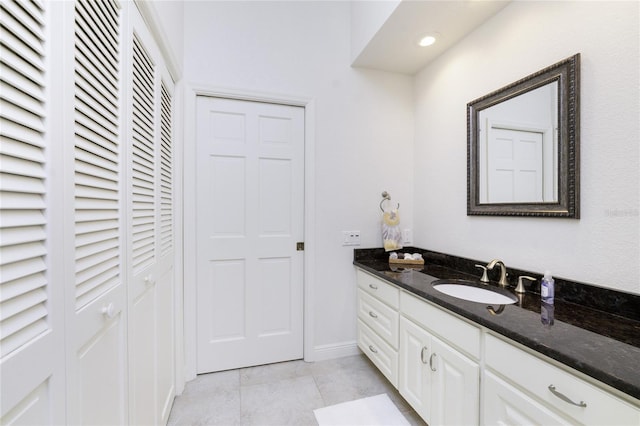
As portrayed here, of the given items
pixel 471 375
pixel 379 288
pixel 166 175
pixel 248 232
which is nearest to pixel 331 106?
pixel 248 232

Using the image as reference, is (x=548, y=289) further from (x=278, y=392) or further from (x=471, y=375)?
(x=278, y=392)

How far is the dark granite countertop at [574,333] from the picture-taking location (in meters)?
0.73

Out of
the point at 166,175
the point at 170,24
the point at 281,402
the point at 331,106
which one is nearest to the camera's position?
the point at 170,24

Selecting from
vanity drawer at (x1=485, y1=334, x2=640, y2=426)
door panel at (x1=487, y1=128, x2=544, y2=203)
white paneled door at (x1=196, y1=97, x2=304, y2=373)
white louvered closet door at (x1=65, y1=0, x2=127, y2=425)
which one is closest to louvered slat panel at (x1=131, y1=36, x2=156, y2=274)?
white louvered closet door at (x1=65, y1=0, x2=127, y2=425)

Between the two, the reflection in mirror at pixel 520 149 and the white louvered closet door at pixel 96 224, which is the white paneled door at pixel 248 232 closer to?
the white louvered closet door at pixel 96 224

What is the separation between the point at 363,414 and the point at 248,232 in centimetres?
144

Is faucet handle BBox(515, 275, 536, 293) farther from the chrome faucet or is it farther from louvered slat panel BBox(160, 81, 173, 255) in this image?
louvered slat panel BBox(160, 81, 173, 255)

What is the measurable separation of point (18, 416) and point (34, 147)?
0.52 meters

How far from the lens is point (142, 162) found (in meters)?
1.22

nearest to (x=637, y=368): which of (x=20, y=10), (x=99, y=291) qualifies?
(x=99, y=291)

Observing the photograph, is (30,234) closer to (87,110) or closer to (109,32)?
(87,110)

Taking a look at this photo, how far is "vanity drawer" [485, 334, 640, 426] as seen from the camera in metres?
0.72

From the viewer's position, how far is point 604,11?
1.18 meters

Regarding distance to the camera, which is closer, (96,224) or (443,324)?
(96,224)
